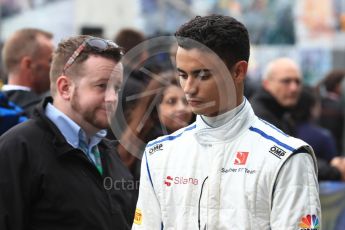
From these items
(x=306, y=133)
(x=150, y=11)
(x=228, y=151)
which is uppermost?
(x=150, y=11)

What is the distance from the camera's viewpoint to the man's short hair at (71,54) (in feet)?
Result: 12.4

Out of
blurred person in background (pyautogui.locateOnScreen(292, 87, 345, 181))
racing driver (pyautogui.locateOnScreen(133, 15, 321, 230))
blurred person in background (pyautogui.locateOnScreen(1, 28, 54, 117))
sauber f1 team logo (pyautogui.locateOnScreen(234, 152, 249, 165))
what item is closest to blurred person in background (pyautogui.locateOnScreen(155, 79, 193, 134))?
blurred person in background (pyautogui.locateOnScreen(1, 28, 54, 117))

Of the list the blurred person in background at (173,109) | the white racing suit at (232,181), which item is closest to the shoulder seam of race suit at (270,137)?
the white racing suit at (232,181)

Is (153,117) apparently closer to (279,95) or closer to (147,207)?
(147,207)

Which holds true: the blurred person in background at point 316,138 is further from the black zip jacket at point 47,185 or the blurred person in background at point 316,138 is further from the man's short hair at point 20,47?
the black zip jacket at point 47,185

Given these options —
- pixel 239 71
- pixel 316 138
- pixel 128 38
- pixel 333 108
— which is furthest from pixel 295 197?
pixel 333 108

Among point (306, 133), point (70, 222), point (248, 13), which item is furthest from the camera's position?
point (248, 13)

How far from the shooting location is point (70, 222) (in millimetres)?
3451

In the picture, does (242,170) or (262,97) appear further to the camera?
(262,97)

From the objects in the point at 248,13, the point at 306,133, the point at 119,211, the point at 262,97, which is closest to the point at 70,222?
the point at 119,211

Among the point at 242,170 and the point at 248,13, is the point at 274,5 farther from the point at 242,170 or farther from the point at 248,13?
the point at 242,170

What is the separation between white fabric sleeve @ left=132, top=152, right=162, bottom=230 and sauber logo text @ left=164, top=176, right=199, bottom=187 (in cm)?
8

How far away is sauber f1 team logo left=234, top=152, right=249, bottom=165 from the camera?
2.81m

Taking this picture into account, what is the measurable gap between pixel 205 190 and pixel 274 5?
11465 millimetres
